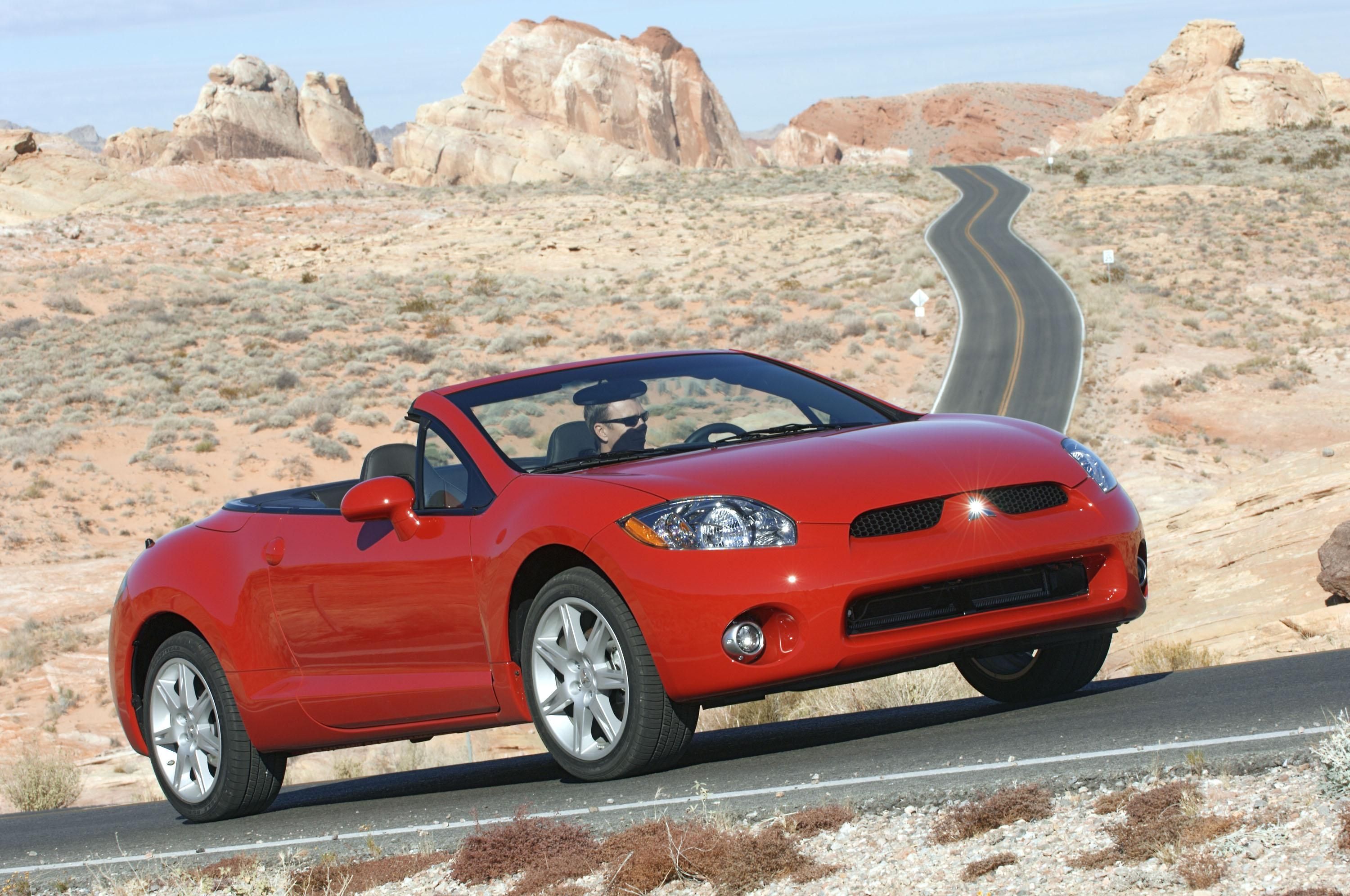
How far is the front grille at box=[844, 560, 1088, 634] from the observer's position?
16.6ft

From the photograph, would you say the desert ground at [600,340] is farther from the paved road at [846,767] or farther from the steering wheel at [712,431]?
the steering wheel at [712,431]

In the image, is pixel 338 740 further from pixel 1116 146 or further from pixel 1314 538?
pixel 1116 146

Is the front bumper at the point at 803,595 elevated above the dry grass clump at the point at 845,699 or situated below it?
above

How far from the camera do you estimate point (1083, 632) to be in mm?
5562

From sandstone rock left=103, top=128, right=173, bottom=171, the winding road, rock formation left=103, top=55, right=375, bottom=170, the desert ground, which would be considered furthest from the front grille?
sandstone rock left=103, top=128, right=173, bottom=171

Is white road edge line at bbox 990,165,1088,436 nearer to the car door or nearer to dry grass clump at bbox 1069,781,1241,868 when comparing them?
the car door

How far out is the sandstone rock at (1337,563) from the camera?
950cm

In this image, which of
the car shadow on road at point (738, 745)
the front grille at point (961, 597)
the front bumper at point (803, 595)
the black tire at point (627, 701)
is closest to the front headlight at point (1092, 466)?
the front grille at point (961, 597)

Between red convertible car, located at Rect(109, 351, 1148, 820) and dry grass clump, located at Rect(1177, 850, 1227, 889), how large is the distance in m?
1.76

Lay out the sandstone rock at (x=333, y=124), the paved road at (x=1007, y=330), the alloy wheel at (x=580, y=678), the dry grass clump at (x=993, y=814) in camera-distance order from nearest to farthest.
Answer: the dry grass clump at (x=993, y=814), the alloy wheel at (x=580, y=678), the paved road at (x=1007, y=330), the sandstone rock at (x=333, y=124)

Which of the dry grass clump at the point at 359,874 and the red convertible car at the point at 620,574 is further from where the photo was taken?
the red convertible car at the point at 620,574

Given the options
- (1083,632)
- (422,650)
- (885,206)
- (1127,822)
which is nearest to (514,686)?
(422,650)

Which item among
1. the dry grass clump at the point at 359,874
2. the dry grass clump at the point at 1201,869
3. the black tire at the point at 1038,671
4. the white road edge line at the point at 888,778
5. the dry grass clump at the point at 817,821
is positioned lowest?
the black tire at the point at 1038,671

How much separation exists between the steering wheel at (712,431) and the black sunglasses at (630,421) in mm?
210
